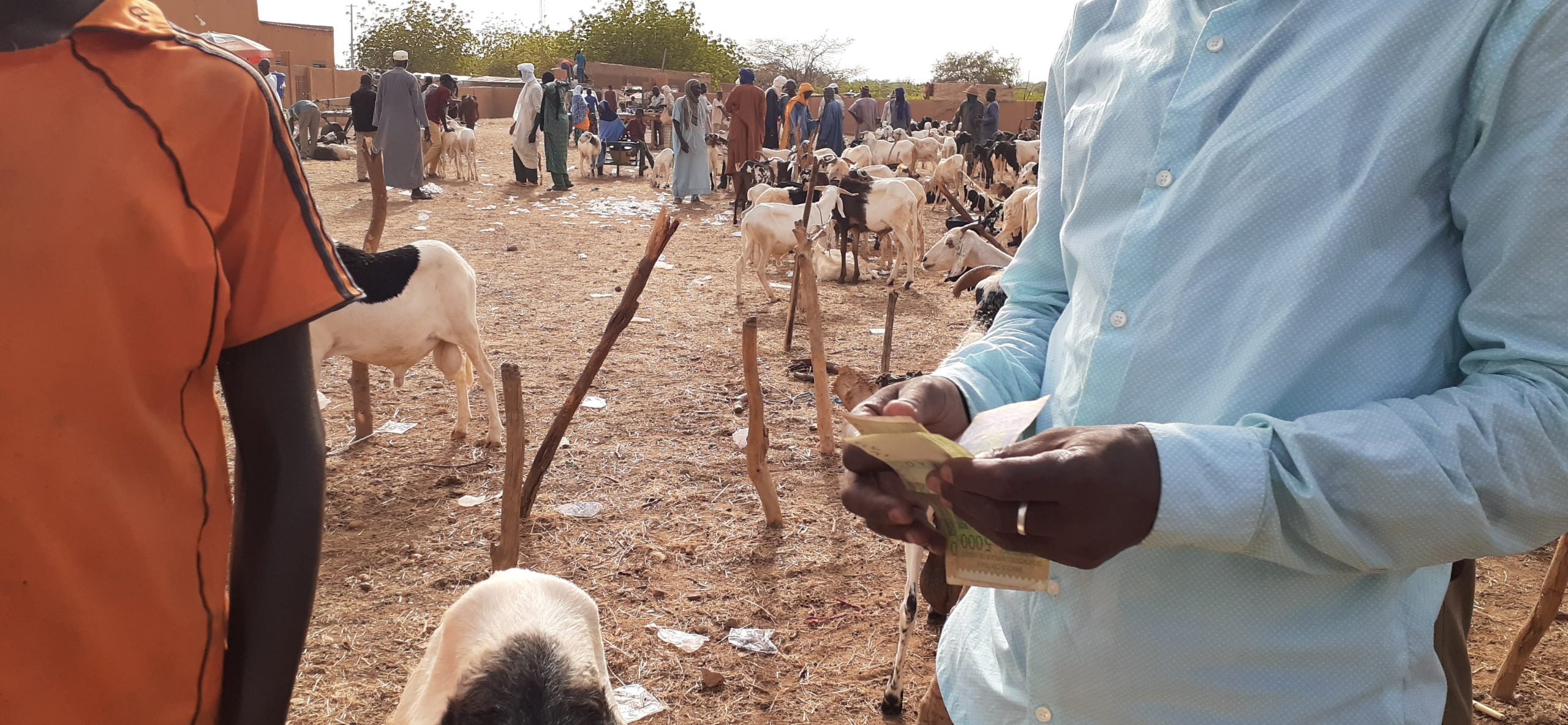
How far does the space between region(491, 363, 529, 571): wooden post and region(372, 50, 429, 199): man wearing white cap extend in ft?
41.0

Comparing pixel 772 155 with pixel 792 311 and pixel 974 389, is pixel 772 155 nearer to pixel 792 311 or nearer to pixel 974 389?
pixel 792 311

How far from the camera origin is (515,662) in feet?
6.87

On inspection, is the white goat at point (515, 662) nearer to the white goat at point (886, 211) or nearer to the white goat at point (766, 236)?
the white goat at point (766, 236)

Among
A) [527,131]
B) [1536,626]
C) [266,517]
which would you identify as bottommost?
[1536,626]

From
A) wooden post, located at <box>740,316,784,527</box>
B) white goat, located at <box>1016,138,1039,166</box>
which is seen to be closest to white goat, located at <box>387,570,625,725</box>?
wooden post, located at <box>740,316,784,527</box>

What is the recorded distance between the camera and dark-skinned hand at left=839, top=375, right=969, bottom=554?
3.42 ft

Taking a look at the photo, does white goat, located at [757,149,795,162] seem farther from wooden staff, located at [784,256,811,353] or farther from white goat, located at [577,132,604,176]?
wooden staff, located at [784,256,811,353]

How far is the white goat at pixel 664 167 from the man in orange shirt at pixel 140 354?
17.8m

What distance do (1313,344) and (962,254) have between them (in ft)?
28.1

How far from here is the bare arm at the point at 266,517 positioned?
3.44 ft

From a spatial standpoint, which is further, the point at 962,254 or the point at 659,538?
the point at 962,254

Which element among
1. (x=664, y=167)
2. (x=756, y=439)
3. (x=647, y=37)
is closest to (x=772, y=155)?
(x=664, y=167)

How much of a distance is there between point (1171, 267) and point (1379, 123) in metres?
0.23

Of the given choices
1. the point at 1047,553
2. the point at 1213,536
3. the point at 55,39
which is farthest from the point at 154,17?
the point at 1213,536
